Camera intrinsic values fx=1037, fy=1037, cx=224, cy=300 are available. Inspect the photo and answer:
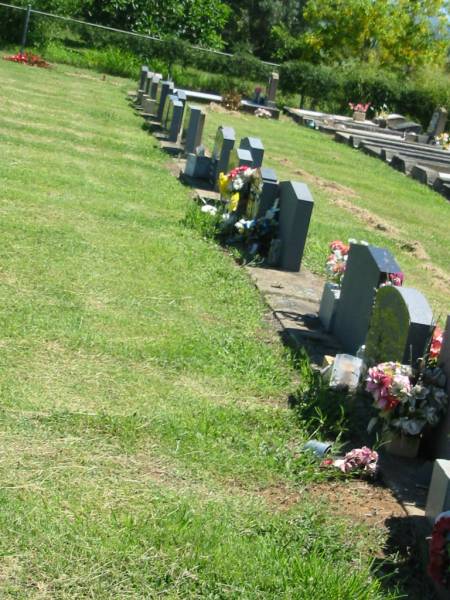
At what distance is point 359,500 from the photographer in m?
5.12

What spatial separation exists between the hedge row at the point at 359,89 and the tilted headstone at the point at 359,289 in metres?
29.4

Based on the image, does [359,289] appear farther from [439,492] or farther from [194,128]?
[194,128]

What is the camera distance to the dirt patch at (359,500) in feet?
16.2

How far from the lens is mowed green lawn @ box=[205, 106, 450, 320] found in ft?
39.9

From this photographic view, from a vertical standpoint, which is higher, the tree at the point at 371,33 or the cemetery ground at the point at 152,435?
the tree at the point at 371,33

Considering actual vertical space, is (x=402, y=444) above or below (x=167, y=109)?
below

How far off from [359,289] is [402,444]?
1.88 meters

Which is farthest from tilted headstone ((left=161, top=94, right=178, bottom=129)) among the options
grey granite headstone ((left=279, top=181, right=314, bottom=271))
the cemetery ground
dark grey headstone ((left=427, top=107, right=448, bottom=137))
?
dark grey headstone ((left=427, top=107, right=448, bottom=137))

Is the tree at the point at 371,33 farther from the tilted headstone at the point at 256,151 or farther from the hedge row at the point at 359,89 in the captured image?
the tilted headstone at the point at 256,151

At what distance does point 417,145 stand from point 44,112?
1447 centimetres

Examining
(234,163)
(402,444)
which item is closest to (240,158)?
(234,163)

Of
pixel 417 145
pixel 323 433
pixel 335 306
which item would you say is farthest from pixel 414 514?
pixel 417 145

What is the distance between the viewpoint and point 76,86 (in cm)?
2608

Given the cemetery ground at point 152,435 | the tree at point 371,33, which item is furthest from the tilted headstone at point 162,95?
the tree at point 371,33
